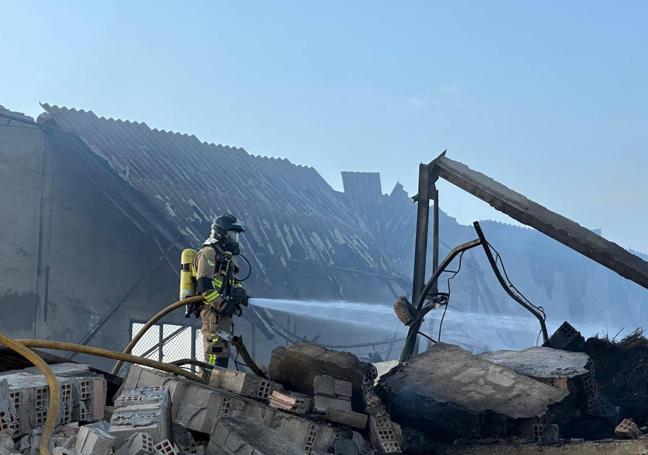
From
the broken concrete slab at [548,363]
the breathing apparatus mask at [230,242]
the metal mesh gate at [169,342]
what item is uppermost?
the breathing apparatus mask at [230,242]

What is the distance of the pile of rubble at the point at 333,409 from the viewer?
422 centimetres

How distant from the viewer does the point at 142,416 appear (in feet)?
13.9

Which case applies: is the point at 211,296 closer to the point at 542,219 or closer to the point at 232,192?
the point at 542,219

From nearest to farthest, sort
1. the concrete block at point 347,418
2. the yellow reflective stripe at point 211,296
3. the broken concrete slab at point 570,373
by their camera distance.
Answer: the concrete block at point 347,418 < the broken concrete slab at point 570,373 < the yellow reflective stripe at point 211,296

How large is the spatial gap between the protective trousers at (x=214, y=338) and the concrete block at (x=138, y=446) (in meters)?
3.00

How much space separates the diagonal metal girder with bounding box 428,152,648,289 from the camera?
265 inches

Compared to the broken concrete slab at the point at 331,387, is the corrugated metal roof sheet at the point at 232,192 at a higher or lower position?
higher

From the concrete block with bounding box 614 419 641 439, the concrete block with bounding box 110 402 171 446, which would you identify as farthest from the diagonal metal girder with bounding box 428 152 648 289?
the concrete block with bounding box 110 402 171 446

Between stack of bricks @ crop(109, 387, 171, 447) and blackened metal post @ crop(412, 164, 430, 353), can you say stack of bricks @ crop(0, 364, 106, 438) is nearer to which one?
stack of bricks @ crop(109, 387, 171, 447)

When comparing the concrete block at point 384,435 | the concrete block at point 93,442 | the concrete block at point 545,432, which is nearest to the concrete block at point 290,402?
the concrete block at point 384,435

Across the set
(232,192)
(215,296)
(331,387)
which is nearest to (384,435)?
(331,387)

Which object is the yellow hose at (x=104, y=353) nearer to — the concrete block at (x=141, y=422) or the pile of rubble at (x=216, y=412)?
the pile of rubble at (x=216, y=412)

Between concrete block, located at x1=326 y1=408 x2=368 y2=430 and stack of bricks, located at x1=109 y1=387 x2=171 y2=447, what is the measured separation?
1272mm

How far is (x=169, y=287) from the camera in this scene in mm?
14594
